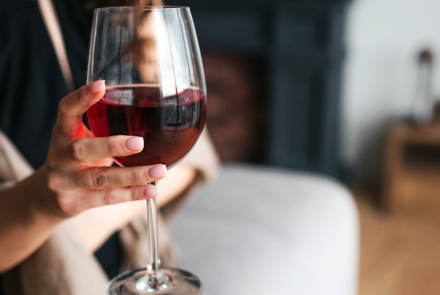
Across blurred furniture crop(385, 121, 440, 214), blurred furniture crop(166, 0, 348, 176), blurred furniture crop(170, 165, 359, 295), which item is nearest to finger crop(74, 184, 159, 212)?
blurred furniture crop(170, 165, 359, 295)

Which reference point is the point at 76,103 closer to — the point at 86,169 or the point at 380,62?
the point at 86,169

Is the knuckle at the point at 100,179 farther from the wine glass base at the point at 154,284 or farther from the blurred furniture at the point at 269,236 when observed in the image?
the blurred furniture at the point at 269,236

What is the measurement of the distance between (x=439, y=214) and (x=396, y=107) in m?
0.78

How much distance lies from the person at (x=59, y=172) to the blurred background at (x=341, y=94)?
1797 mm

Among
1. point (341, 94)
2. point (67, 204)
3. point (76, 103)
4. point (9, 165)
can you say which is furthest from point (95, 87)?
point (341, 94)

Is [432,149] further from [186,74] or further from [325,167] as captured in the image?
[186,74]

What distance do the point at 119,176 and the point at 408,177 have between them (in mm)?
2483

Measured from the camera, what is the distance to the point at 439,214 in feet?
8.00

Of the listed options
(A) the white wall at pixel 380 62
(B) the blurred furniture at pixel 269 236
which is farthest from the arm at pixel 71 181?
(A) the white wall at pixel 380 62

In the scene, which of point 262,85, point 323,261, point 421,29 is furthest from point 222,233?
point 421,29

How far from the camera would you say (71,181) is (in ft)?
1.33

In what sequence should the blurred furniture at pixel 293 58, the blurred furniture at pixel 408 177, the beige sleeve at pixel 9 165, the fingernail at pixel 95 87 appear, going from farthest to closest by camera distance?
the blurred furniture at pixel 293 58
the blurred furniture at pixel 408 177
the beige sleeve at pixel 9 165
the fingernail at pixel 95 87

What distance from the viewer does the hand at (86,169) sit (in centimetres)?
36

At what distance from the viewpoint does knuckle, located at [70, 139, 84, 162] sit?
37cm
